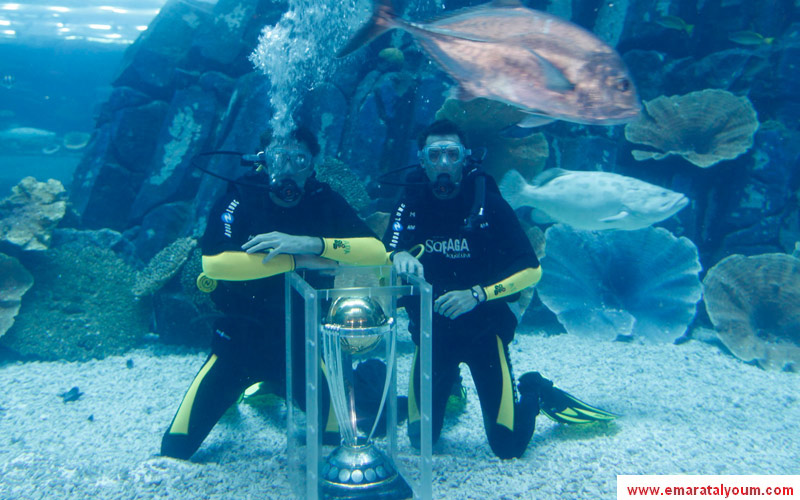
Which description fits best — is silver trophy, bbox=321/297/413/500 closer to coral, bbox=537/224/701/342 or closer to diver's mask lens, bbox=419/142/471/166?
diver's mask lens, bbox=419/142/471/166

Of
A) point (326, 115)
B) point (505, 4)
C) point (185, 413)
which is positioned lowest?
point (185, 413)

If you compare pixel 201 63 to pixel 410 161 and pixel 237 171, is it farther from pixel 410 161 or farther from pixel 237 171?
pixel 410 161

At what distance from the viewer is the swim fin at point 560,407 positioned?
3553mm

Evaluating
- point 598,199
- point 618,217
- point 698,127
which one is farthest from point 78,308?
point 698,127

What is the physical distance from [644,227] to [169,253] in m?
6.32

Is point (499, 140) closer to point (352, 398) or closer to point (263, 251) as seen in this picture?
point (263, 251)

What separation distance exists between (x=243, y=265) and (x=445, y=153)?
160 cm

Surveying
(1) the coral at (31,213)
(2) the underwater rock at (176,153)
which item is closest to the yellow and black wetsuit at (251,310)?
(1) the coral at (31,213)

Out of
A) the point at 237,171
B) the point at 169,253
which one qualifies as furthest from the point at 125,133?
the point at 169,253

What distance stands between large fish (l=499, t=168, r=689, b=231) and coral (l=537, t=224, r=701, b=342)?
59 centimetres

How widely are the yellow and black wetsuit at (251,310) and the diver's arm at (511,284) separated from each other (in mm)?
785

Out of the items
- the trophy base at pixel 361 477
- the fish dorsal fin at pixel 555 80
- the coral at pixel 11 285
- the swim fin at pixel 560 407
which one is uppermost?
the fish dorsal fin at pixel 555 80

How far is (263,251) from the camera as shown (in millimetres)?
2824

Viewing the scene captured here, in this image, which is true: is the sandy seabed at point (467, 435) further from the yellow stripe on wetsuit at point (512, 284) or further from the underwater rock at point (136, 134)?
the underwater rock at point (136, 134)
